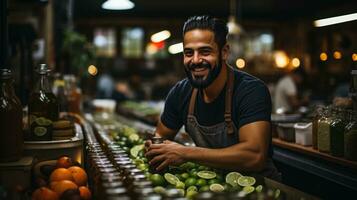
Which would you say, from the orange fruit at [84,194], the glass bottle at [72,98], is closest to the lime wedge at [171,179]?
the orange fruit at [84,194]

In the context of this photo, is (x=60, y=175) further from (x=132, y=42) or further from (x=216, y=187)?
(x=132, y=42)

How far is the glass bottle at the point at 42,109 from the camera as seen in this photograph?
8.81ft

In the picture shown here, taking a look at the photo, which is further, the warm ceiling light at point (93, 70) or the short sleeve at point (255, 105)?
the warm ceiling light at point (93, 70)

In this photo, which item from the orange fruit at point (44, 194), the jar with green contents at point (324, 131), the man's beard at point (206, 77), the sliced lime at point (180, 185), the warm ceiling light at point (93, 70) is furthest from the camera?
the warm ceiling light at point (93, 70)

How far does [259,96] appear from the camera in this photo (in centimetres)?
271

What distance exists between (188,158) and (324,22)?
469cm

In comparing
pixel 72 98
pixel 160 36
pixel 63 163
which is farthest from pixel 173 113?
pixel 160 36

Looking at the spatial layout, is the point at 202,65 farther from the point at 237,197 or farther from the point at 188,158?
the point at 237,197

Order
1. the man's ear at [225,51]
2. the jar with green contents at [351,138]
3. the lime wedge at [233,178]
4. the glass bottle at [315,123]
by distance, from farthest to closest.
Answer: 1. the glass bottle at [315,123]
2. the jar with green contents at [351,138]
3. the man's ear at [225,51]
4. the lime wedge at [233,178]

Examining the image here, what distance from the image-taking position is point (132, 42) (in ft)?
47.6

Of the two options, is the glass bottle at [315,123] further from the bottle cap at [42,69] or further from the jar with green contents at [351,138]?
the bottle cap at [42,69]

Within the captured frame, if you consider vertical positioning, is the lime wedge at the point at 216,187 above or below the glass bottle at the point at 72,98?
below

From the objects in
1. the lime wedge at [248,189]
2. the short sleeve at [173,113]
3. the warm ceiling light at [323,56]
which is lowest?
the lime wedge at [248,189]

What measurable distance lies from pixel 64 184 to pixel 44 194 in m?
0.13
